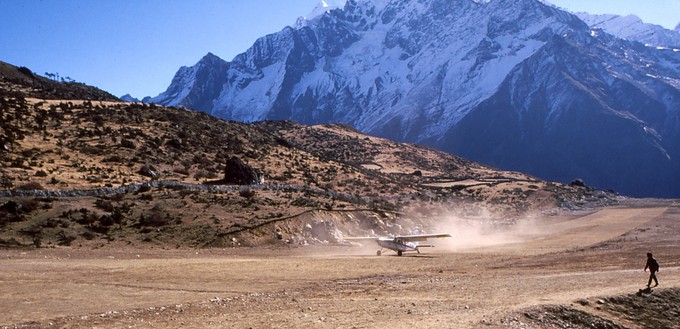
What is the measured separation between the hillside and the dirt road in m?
4.34

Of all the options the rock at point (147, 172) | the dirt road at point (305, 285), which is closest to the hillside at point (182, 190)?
the rock at point (147, 172)

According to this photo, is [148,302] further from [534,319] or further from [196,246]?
[196,246]

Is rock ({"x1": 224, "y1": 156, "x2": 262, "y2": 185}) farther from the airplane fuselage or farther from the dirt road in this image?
the airplane fuselage

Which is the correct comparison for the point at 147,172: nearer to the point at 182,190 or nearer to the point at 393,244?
the point at 182,190

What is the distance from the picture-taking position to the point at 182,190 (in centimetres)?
5006

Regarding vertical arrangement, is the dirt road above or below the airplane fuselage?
below

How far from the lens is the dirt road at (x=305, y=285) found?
17.9 m

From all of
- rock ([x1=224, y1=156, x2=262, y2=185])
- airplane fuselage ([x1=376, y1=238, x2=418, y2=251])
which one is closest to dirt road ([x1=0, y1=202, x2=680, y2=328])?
airplane fuselage ([x1=376, y1=238, x2=418, y2=251])

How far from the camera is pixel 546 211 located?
8594cm

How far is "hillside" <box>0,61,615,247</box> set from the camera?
39.8m

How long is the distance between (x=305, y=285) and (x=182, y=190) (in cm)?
2838

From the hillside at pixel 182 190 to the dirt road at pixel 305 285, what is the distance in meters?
4.34

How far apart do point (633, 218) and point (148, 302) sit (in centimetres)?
6908

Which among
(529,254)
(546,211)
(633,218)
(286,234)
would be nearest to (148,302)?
(286,234)
